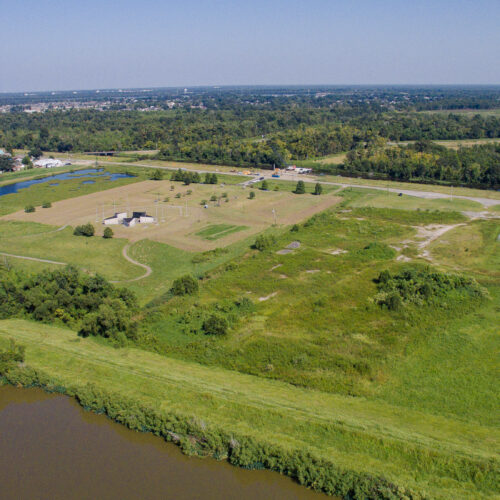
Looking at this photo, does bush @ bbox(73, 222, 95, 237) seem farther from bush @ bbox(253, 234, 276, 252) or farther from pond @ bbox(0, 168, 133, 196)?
pond @ bbox(0, 168, 133, 196)

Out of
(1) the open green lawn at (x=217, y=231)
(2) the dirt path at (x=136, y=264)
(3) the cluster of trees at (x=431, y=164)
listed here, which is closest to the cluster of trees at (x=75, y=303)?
(2) the dirt path at (x=136, y=264)

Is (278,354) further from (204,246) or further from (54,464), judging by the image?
(204,246)

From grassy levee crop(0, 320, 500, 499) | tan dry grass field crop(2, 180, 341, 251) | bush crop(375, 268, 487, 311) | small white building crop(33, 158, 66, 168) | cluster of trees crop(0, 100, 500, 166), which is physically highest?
cluster of trees crop(0, 100, 500, 166)

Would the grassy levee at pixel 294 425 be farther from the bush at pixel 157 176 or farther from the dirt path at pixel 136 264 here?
the bush at pixel 157 176

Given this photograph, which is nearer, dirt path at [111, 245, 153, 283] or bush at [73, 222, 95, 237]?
dirt path at [111, 245, 153, 283]

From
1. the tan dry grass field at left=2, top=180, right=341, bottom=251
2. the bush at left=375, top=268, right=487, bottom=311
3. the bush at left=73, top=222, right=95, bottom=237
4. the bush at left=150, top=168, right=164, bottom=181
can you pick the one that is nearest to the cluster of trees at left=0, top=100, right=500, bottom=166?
Answer: the bush at left=150, top=168, right=164, bottom=181

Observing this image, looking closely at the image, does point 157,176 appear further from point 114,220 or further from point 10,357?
point 10,357
